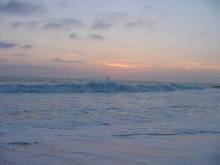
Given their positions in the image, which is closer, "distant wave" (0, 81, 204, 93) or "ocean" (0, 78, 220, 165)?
"ocean" (0, 78, 220, 165)

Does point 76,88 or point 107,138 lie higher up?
point 76,88

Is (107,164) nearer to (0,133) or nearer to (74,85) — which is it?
(0,133)

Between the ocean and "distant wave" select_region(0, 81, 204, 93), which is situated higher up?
"distant wave" select_region(0, 81, 204, 93)

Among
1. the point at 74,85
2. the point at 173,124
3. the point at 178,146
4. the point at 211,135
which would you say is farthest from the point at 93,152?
the point at 74,85

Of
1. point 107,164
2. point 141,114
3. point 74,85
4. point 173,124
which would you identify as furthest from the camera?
point 74,85

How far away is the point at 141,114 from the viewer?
40.2 ft

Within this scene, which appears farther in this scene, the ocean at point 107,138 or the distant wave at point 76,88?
the distant wave at point 76,88

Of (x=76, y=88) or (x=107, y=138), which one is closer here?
(x=107, y=138)

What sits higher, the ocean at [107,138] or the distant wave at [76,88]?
the distant wave at [76,88]

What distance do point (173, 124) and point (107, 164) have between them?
195 inches

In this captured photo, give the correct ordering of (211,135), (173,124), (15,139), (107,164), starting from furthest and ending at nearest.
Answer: (173,124) → (211,135) → (15,139) → (107,164)

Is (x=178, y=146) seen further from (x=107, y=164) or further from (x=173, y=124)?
(x=173, y=124)

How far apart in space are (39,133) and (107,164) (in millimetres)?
2999

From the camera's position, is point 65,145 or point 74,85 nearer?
point 65,145
